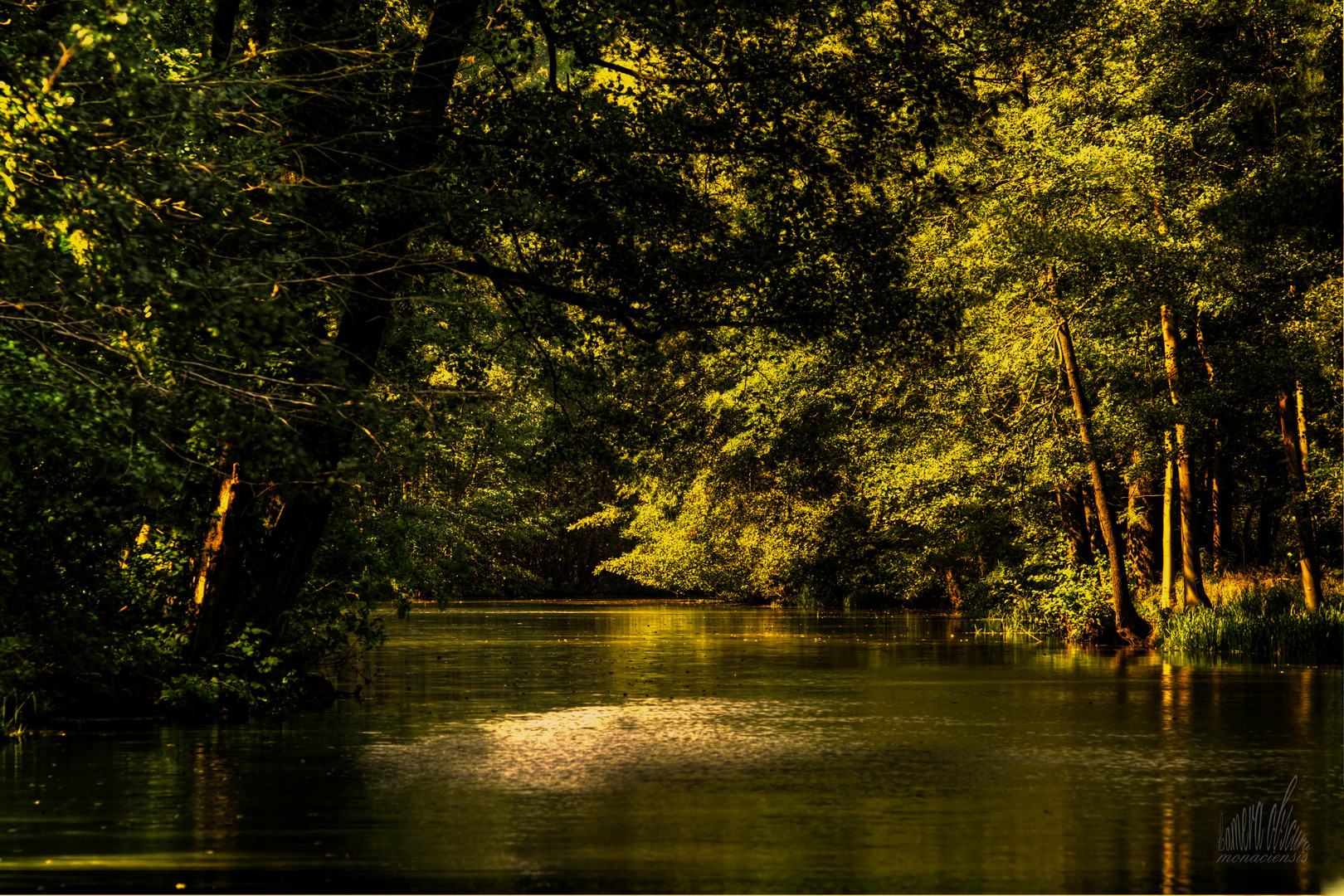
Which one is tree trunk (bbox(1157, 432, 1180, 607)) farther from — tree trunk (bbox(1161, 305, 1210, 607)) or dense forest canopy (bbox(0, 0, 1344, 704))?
tree trunk (bbox(1161, 305, 1210, 607))

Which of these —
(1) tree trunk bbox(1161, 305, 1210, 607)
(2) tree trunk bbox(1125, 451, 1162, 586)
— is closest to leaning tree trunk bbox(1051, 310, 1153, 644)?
(1) tree trunk bbox(1161, 305, 1210, 607)

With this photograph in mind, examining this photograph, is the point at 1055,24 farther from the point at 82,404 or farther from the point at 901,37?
the point at 82,404

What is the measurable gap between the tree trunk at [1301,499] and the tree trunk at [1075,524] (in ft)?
16.6

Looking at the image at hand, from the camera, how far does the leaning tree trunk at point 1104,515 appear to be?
3197 cm

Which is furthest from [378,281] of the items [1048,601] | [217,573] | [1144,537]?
[1144,537]

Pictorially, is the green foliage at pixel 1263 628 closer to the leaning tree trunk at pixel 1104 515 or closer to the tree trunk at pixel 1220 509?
the leaning tree trunk at pixel 1104 515

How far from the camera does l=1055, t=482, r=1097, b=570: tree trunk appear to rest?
36406 mm

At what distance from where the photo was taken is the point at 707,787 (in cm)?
1308

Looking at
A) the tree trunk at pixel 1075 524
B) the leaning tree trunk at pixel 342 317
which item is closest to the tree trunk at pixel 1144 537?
the tree trunk at pixel 1075 524

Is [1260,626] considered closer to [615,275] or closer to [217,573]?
[615,275]

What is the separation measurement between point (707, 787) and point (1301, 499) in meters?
22.0

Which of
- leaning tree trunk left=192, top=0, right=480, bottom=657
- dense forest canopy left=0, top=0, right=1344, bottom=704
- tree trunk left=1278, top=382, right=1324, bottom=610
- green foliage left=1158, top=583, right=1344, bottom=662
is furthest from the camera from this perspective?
tree trunk left=1278, top=382, right=1324, bottom=610

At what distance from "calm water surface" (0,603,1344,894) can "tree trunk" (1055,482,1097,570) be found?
10986 millimetres

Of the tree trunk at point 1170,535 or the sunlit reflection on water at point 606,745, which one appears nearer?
the sunlit reflection on water at point 606,745
